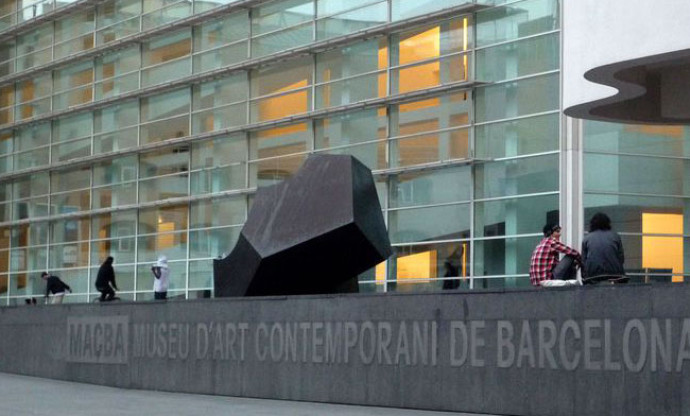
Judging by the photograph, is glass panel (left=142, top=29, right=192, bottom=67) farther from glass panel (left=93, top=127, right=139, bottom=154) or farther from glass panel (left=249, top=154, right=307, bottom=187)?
glass panel (left=249, top=154, right=307, bottom=187)

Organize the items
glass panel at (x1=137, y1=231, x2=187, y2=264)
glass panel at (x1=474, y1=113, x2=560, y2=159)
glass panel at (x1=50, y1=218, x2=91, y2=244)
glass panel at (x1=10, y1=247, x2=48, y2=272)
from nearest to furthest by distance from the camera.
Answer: glass panel at (x1=474, y1=113, x2=560, y2=159)
glass panel at (x1=137, y1=231, x2=187, y2=264)
glass panel at (x1=50, y1=218, x2=91, y2=244)
glass panel at (x1=10, y1=247, x2=48, y2=272)

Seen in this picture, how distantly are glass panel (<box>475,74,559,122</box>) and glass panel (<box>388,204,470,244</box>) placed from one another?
2111mm

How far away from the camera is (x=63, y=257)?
140 feet

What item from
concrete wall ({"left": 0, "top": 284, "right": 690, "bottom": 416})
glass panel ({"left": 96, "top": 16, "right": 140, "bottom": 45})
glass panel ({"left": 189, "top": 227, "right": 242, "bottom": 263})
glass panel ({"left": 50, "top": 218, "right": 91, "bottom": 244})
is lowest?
concrete wall ({"left": 0, "top": 284, "right": 690, "bottom": 416})

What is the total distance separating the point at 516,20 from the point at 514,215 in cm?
402

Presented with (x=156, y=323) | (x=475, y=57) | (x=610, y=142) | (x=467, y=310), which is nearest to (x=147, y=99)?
(x=475, y=57)

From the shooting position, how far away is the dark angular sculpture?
19.3 meters

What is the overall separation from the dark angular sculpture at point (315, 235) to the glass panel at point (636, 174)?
28.3ft

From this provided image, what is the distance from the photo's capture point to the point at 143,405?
17531 mm

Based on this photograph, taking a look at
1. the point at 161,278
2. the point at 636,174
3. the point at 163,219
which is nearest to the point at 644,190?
the point at 636,174

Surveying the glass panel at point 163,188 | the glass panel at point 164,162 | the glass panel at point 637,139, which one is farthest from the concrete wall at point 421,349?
the glass panel at point 164,162

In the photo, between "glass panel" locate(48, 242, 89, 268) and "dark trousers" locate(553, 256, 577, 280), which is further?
"glass panel" locate(48, 242, 89, 268)

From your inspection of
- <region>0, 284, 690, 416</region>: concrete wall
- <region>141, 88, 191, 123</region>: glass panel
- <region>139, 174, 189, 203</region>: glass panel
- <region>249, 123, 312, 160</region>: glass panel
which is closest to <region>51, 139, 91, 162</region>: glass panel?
<region>141, 88, 191, 123</region>: glass panel

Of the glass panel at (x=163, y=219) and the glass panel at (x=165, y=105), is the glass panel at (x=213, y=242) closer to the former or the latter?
the glass panel at (x=163, y=219)
